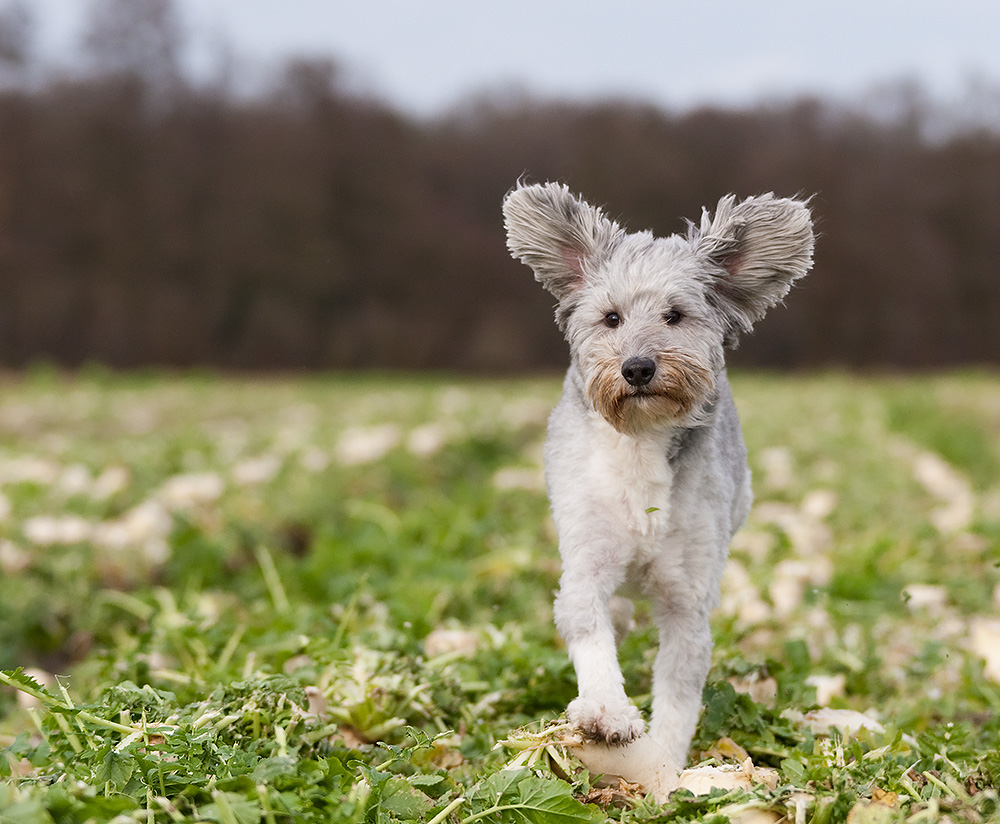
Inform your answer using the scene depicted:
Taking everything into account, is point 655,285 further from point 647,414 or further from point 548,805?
point 548,805

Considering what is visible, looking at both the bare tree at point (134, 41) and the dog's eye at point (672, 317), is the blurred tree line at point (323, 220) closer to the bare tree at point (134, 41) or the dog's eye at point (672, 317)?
the bare tree at point (134, 41)

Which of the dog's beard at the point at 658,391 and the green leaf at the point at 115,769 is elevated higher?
the dog's beard at the point at 658,391

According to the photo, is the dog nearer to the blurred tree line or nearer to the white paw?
the white paw

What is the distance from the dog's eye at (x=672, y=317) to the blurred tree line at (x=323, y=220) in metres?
23.5

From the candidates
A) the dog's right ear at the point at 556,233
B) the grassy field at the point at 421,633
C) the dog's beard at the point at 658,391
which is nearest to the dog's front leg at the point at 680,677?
the grassy field at the point at 421,633

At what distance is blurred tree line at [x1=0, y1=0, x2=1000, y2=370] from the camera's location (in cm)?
2742

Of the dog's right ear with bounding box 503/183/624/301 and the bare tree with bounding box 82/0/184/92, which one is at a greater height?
the bare tree with bounding box 82/0/184/92

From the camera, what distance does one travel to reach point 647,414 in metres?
2.48

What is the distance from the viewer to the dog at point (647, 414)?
247 centimetres

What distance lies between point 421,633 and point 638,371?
2354mm

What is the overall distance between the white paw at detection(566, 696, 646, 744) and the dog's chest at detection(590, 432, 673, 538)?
1.50 ft

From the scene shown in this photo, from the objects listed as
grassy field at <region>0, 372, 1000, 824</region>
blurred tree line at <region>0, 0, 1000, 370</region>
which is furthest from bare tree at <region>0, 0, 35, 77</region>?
grassy field at <region>0, 372, 1000, 824</region>

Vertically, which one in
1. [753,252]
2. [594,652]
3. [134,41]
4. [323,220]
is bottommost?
[594,652]

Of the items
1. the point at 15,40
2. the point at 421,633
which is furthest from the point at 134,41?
the point at 421,633
